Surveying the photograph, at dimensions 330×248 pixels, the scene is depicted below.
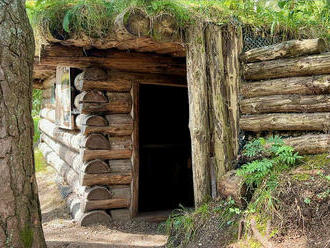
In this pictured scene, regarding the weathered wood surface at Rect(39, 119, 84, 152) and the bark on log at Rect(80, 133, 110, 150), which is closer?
the bark on log at Rect(80, 133, 110, 150)

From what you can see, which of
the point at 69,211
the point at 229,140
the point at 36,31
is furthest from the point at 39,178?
the point at 229,140

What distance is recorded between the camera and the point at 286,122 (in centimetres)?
433

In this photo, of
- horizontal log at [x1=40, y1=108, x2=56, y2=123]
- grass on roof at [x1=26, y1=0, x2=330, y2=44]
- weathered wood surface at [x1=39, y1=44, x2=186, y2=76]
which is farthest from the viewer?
horizontal log at [x1=40, y1=108, x2=56, y2=123]

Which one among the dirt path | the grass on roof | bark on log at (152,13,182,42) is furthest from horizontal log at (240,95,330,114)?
the dirt path

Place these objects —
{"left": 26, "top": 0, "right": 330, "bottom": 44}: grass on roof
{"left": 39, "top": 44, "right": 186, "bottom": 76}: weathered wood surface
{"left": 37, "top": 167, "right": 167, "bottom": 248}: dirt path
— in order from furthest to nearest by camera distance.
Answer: {"left": 39, "top": 44, "right": 186, "bottom": 76}: weathered wood surface < {"left": 37, "top": 167, "right": 167, "bottom": 248}: dirt path < {"left": 26, "top": 0, "right": 330, "bottom": 44}: grass on roof

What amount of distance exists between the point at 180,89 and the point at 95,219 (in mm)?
3712

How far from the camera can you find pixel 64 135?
8.05 m

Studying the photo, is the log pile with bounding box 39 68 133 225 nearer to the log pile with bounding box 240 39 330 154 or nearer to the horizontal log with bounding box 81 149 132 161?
the horizontal log with bounding box 81 149 132 161

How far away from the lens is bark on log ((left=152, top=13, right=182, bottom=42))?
4.39 meters

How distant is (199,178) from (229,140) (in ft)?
2.07

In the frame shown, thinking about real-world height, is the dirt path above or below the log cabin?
below

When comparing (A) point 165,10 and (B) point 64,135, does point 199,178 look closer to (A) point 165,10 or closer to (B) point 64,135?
(A) point 165,10

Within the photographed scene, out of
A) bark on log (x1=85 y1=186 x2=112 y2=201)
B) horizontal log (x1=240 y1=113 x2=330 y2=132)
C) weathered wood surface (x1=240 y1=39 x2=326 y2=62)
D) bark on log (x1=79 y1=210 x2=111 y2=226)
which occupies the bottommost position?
bark on log (x1=79 y1=210 x2=111 y2=226)

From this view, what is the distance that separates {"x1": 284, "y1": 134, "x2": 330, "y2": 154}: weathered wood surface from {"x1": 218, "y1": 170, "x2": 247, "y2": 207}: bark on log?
74 cm
